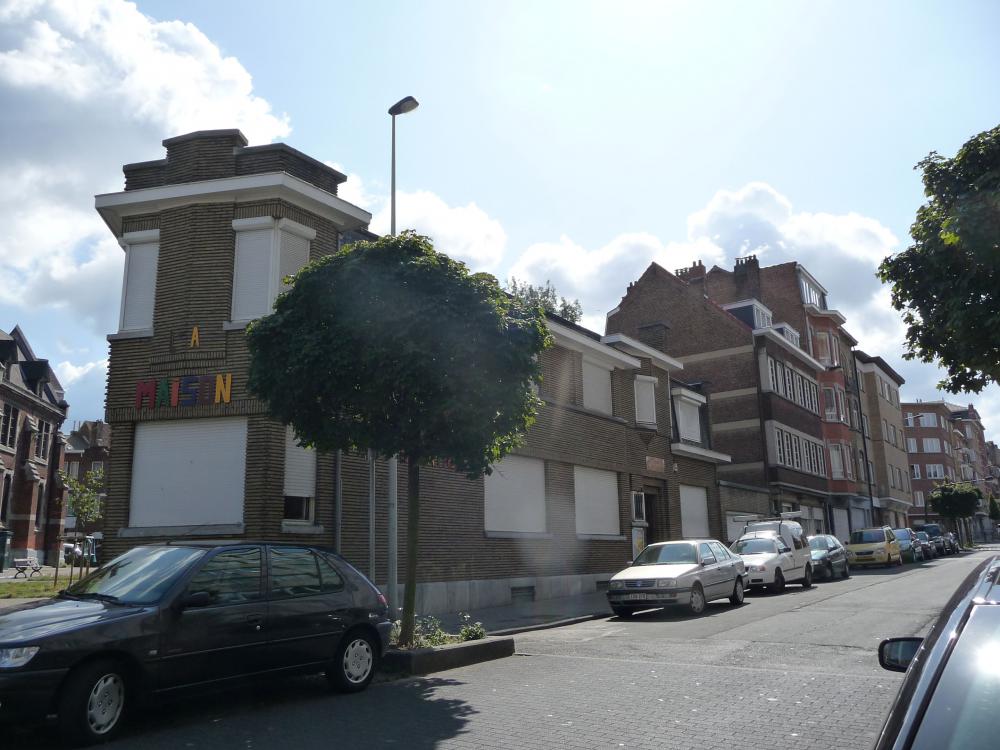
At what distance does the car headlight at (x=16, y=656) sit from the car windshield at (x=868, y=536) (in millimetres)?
32957

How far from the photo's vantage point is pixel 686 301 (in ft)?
131

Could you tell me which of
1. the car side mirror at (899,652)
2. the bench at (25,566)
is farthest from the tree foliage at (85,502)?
the car side mirror at (899,652)

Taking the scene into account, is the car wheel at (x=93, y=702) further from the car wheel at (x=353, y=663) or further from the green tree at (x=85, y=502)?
the green tree at (x=85, y=502)

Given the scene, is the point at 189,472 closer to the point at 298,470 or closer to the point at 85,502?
the point at 298,470

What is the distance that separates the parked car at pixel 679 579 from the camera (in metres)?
15.3

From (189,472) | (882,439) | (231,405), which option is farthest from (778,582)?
(882,439)

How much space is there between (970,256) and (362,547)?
11032 millimetres

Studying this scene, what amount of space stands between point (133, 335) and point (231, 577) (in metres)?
9.74

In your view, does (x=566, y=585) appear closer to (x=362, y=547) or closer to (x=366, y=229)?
(x=362, y=547)

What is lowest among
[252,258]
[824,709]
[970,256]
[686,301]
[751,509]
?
[824,709]

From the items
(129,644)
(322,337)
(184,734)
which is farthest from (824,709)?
(322,337)

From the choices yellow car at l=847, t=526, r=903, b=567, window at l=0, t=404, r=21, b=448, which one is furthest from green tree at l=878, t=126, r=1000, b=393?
window at l=0, t=404, r=21, b=448

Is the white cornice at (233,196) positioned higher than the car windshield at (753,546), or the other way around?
the white cornice at (233,196)

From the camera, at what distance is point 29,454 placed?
4291cm
